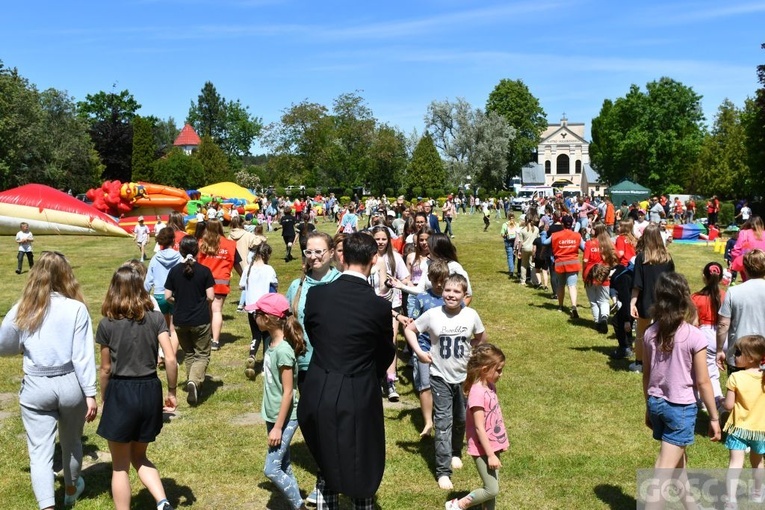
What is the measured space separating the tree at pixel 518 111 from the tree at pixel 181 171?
35.8 meters

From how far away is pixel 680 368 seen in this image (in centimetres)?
478

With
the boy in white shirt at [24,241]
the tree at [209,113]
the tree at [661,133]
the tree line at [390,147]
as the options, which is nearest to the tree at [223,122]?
the tree at [209,113]

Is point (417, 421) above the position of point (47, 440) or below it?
below

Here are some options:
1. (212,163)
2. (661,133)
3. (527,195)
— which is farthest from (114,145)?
(661,133)

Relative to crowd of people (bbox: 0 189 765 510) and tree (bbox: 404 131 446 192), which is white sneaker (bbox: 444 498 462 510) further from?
tree (bbox: 404 131 446 192)

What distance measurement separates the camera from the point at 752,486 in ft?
17.8

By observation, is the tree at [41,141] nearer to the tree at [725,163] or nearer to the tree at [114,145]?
the tree at [114,145]

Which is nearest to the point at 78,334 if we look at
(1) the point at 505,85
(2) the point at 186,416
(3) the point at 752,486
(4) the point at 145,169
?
(2) the point at 186,416

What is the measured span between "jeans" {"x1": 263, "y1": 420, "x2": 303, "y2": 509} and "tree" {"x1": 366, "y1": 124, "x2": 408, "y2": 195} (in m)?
66.8

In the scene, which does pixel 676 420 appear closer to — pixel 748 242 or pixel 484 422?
pixel 484 422

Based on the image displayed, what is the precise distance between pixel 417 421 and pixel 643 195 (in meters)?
40.7

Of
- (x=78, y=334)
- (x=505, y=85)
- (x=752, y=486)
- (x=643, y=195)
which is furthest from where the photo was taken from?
(x=505, y=85)

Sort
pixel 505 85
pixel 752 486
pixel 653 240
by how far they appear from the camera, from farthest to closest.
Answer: pixel 505 85 → pixel 653 240 → pixel 752 486

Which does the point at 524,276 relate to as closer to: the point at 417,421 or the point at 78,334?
the point at 417,421
